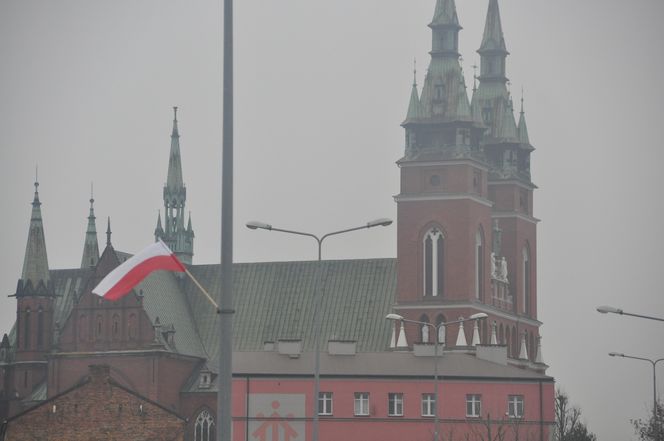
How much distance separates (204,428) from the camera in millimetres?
122250

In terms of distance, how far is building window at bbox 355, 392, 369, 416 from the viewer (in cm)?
9994

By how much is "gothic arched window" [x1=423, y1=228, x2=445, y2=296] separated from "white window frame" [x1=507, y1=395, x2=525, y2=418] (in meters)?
19.2

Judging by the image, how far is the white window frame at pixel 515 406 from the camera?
10156 cm

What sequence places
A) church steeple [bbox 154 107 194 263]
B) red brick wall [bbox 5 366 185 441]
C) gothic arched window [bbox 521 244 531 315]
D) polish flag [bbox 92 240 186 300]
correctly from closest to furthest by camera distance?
polish flag [bbox 92 240 186 300] < red brick wall [bbox 5 366 185 441] < gothic arched window [bbox 521 244 531 315] < church steeple [bbox 154 107 194 263]

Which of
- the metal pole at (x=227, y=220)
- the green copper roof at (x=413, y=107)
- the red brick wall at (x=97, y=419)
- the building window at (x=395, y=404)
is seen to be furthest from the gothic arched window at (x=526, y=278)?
the metal pole at (x=227, y=220)

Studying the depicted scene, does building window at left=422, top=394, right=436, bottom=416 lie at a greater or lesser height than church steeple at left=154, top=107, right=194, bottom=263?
lesser

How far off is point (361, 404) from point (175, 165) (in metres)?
46.6

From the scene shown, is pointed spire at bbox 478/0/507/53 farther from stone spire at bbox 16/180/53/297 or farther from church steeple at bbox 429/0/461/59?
stone spire at bbox 16/180/53/297

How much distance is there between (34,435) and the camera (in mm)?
105812

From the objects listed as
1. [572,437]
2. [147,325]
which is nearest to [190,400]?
[147,325]

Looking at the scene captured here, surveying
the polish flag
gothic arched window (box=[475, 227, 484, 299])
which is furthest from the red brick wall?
the polish flag

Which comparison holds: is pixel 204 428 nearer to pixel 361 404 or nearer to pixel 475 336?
pixel 475 336

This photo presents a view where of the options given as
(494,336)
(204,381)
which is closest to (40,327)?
(204,381)

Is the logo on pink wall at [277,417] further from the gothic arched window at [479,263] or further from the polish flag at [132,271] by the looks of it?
the polish flag at [132,271]
